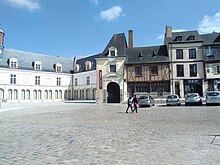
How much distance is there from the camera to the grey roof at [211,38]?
3161 centimetres

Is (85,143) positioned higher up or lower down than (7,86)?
lower down

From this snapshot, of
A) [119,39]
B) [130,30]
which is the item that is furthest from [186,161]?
[130,30]

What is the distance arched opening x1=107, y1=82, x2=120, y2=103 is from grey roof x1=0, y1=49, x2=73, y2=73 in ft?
74.1

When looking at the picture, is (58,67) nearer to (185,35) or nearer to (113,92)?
(113,92)

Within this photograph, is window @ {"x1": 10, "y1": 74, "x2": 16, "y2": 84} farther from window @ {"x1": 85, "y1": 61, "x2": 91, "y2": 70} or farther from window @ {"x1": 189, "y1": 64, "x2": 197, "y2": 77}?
window @ {"x1": 189, "y1": 64, "x2": 197, "y2": 77}

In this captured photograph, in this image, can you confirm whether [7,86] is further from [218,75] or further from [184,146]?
[184,146]

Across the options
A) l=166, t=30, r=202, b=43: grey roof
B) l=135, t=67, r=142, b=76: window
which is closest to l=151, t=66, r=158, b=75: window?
l=135, t=67, r=142, b=76: window

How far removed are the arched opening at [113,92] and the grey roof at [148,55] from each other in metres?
4.56

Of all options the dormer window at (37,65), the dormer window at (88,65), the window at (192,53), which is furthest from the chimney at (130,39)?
the dormer window at (37,65)

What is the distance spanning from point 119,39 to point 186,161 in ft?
108

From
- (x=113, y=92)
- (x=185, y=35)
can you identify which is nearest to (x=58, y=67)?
(x=113, y=92)

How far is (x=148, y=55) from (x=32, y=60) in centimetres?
2942

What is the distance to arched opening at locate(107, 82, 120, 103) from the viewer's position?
34253mm

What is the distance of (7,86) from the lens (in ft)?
143
